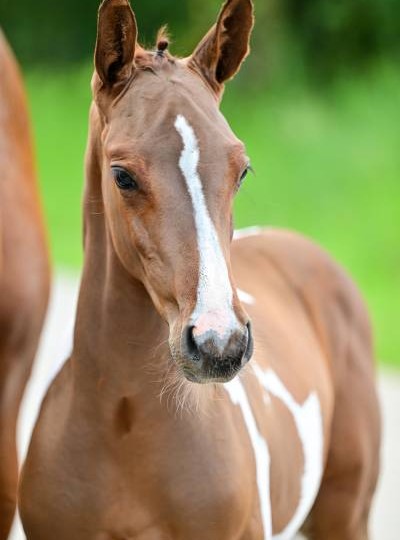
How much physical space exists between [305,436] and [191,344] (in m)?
1.10

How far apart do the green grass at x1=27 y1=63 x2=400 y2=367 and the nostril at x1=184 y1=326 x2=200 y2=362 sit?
5680 mm

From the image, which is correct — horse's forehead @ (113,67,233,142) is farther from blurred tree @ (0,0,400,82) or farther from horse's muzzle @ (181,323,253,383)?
blurred tree @ (0,0,400,82)

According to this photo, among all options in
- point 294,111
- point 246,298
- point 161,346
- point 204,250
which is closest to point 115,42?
point 204,250

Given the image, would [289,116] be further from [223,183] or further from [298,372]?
[223,183]

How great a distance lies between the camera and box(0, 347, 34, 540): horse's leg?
151 inches

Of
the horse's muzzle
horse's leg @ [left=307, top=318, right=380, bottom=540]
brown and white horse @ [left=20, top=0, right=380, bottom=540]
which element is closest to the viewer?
the horse's muzzle

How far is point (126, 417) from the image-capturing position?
3.17m

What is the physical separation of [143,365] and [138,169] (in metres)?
0.56

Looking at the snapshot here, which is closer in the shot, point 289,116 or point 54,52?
point 289,116

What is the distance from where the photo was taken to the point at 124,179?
2934 mm

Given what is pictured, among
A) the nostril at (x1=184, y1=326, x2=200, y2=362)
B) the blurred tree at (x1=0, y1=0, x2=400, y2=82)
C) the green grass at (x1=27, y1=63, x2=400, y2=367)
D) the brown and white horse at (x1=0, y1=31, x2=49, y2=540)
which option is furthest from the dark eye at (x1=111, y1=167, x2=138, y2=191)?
the blurred tree at (x1=0, y1=0, x2=400, y2=82)

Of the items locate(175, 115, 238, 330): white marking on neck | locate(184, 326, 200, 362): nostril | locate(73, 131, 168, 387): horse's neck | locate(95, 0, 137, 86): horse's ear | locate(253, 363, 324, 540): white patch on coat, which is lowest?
locate(253, 363, 324, 540): white patch on coat

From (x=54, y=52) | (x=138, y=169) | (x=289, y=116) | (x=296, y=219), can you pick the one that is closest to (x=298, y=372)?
(x=138, y=169)

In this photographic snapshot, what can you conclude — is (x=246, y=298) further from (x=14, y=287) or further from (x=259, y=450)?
(x=14, y=287)
